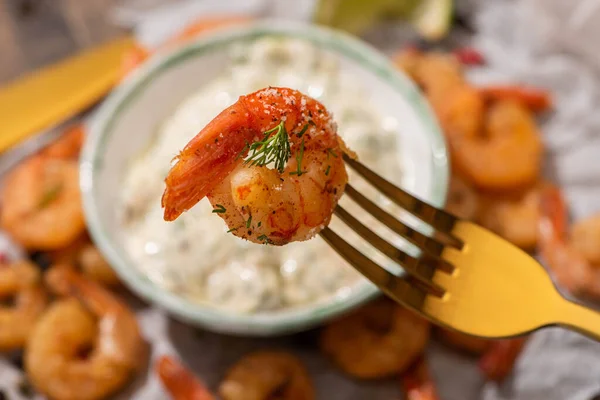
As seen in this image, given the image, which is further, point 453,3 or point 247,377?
point 453,3

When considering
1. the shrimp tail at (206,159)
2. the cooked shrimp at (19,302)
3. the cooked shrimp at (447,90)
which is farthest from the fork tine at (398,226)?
the cooked shrimp at (19,302)

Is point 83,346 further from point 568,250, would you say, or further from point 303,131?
point 568,250

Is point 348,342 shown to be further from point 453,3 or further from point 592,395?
point 453,3

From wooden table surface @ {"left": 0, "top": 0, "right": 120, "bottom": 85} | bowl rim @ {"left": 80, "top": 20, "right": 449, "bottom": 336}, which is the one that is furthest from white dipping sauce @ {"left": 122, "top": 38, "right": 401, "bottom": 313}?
wooden table surface @ {"left": 0, "top": 0, "right": 120, "bottom": 85}

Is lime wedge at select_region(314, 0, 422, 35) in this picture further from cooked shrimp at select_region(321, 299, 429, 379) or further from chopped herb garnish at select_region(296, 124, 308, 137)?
chopped herb garnish at select_region(296, 124, 308, 137)

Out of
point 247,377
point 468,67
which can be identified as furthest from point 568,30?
point 247,377

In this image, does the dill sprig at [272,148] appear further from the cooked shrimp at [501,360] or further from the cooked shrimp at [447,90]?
the cooked shrimp at [447,90]
